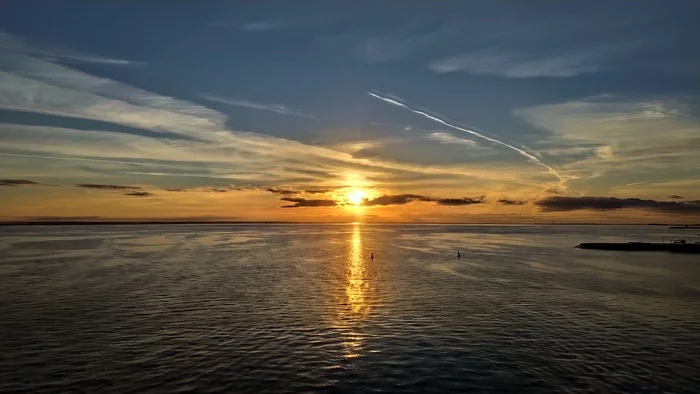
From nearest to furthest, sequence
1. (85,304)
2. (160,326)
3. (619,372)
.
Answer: (619,372), (160,326), (85,304)

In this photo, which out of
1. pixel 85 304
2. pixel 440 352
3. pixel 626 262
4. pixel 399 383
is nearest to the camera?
pixel 399 383

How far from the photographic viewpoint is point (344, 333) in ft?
132

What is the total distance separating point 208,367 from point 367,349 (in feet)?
38.8

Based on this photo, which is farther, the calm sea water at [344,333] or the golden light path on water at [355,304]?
the golden light path on water at [355,304]

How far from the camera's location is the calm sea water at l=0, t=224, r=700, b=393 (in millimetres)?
28391

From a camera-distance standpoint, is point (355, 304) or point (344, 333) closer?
point (344, 333)

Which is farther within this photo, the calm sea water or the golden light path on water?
the golden light path on water

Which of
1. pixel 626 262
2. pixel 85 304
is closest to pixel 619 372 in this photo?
pixel 85 304

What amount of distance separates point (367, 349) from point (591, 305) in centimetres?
3271

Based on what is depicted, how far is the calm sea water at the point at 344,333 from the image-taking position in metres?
28.4

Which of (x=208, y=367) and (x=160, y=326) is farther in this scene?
(x=160, y=326)

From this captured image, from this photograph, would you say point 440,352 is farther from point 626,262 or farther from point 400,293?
point 626,262

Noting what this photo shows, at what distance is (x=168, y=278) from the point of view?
239 ft

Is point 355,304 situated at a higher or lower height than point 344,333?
lower
